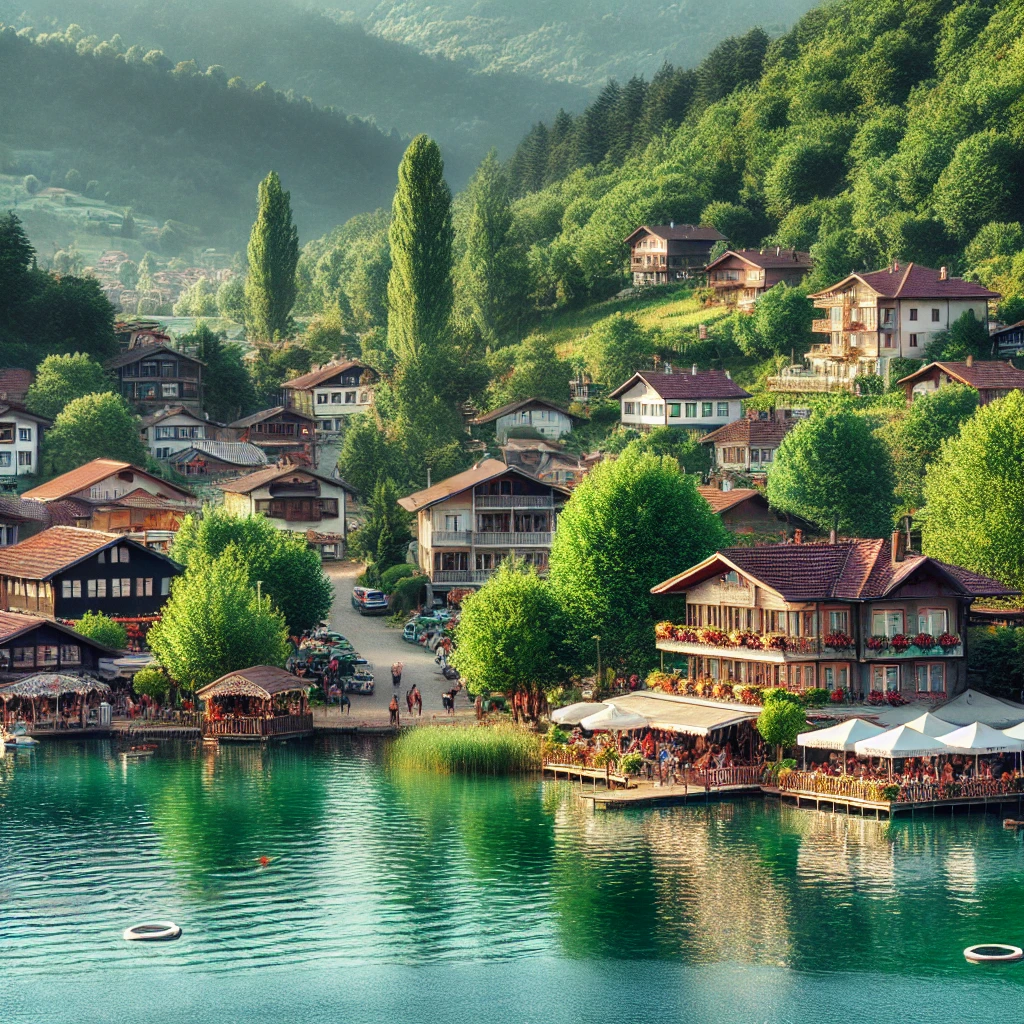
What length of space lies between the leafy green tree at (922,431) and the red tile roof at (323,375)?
5625 centimetres

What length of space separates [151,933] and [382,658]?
4057 centimetres

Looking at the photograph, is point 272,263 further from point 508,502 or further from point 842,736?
point 842,736

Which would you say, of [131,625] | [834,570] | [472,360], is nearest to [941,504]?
[834,570]

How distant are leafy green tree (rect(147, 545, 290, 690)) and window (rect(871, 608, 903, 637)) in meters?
25.2

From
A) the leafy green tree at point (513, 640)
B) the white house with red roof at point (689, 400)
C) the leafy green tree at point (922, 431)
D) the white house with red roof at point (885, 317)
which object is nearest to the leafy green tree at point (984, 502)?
the leafy green tree at point (513, 640)

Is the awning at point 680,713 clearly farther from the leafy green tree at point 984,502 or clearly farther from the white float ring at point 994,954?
the white float ring at point 994,954

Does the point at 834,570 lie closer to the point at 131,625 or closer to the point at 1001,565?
the point at 1001,565

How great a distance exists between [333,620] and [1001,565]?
1324 inches

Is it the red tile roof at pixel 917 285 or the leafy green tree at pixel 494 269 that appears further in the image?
the leafy green tree at pixel 494 269

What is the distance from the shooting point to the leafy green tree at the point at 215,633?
8181cm

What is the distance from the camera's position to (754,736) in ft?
233

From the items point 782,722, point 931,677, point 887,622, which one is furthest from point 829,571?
point 782,722

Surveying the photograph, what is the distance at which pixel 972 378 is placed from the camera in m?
119

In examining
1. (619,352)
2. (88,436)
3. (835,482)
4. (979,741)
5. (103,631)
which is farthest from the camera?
(619,352)
